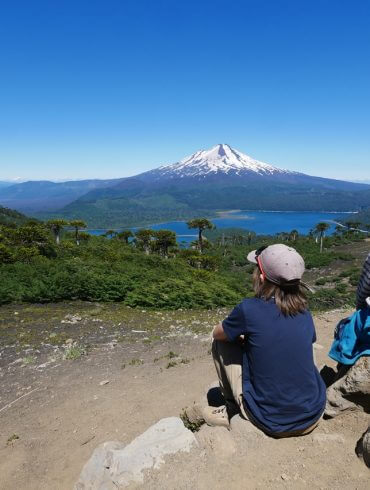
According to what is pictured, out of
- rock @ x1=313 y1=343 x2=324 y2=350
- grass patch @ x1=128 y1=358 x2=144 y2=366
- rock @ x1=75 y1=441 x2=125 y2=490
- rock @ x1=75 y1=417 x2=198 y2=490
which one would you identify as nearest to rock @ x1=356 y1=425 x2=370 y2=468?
rock @ x1=75 y1=417 x2=198 y2=490

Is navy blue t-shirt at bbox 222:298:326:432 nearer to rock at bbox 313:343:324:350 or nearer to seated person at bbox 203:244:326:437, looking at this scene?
seated person at bbox 203:244:326:437

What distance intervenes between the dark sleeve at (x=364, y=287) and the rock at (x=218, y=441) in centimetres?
177

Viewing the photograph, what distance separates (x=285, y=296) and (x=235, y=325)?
507 millimetres

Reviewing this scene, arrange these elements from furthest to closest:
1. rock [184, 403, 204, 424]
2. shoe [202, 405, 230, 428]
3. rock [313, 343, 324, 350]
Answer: rock [313, 343, 324, 350] < rock [184, 403, 204, 424] < shoe [202, 405, 230, 428]

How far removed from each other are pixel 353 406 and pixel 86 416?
377cm

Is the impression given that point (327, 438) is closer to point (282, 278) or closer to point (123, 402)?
point (282, 278)

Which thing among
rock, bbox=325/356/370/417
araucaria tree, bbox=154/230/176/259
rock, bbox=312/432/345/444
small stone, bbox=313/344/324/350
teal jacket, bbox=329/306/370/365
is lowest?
araucaria tree, bbox=154/230/176/259

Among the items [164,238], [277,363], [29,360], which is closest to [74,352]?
[29,360]

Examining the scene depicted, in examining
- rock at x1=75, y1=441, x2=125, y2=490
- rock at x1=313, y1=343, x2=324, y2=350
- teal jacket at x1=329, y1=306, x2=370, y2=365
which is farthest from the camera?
rock at x1=313, y1=343, x2=324, y2=350

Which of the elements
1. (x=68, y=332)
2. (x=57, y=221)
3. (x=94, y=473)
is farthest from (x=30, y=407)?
(x=57, y=221)

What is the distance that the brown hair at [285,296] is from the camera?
10.4 feet

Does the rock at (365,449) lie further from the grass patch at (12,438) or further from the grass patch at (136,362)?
the grass patch at (136,362)

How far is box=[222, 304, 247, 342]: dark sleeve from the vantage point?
320 cm

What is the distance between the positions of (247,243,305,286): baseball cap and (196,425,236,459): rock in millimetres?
1596
